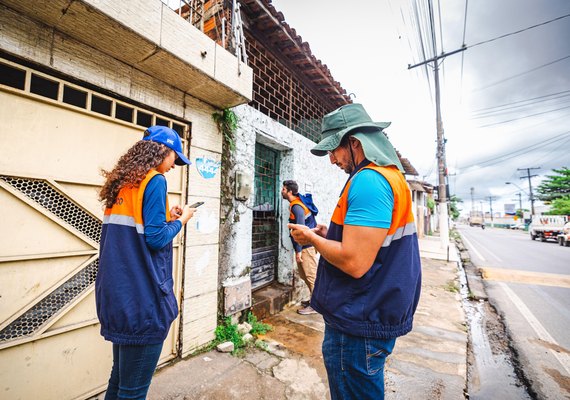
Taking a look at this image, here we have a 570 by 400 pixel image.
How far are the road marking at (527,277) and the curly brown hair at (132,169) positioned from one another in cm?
951

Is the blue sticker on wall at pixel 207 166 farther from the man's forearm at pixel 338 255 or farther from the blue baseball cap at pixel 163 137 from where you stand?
the man's forearm at pixel 338 255

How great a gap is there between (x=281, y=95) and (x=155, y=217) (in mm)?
3999

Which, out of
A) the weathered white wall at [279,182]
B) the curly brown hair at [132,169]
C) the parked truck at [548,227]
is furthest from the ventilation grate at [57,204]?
the parked truck at [548,227]

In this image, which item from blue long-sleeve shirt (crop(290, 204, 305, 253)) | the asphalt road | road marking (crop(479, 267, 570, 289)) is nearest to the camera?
the asphalt road

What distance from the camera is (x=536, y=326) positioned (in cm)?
427

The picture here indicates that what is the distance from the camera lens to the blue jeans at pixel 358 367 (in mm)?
1223

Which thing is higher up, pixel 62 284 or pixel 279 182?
pixel 279 182

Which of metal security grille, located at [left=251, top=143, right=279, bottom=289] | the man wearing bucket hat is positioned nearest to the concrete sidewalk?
metal security grille, located at [left=251, top=143, right=279, bottom=289]

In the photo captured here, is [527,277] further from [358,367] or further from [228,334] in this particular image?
[358,367]

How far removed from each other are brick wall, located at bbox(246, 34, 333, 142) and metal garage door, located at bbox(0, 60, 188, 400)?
2.45 metres

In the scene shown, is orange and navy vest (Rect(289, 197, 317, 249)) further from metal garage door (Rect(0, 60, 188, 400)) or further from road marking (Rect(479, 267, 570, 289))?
road marking (Rect(479, 267, 570, 289))

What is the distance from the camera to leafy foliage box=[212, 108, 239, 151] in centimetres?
333

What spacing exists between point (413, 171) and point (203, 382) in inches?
637

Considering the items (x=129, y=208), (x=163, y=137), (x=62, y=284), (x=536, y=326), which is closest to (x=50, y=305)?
(x=62, y=284)
